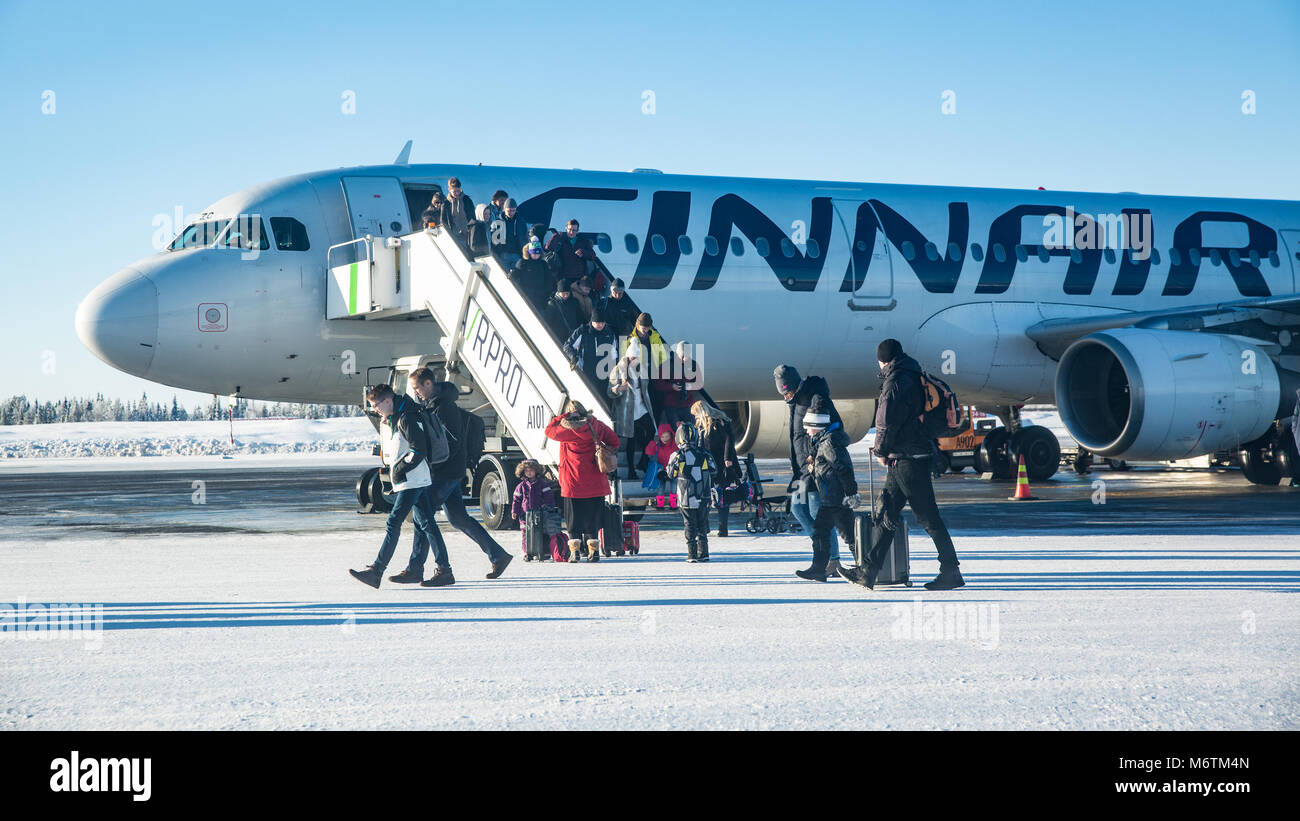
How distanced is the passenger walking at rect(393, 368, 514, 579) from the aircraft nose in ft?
18.9

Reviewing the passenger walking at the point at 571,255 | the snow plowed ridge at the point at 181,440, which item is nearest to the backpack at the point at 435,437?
the passenger walking at the point at 571,255

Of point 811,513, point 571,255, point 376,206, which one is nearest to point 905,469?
point 811,513

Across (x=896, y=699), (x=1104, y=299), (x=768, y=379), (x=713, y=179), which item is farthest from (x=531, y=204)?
(x=896, y=699)

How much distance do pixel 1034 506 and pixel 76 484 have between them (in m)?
17.8

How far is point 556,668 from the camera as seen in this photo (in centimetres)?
592

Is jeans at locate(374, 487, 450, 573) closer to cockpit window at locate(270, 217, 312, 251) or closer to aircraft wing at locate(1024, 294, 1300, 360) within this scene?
cockpit window at locate(270, 217, 312, 251)

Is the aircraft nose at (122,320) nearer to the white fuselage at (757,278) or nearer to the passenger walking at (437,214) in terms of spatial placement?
the white fuselage at (757,278)

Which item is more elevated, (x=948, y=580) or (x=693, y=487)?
(x=693, y=487)

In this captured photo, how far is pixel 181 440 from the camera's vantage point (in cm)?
5003

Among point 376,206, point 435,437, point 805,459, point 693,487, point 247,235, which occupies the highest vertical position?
point 376,206

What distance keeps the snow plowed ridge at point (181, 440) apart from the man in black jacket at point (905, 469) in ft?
104

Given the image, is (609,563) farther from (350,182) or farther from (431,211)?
(350,182)

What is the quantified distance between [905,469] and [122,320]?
927 cm

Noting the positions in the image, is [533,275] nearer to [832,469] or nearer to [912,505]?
[832,469]
